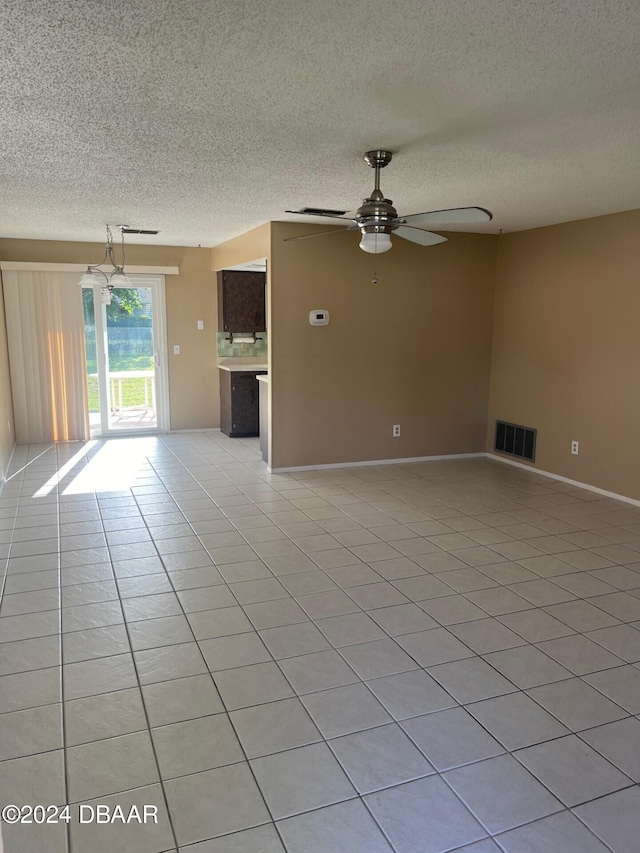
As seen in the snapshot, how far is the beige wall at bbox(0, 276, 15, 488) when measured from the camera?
221 inches

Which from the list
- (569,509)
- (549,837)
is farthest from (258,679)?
(569,509)

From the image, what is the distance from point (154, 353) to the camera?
24.9 feet

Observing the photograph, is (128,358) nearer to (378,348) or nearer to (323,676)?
(378,348)

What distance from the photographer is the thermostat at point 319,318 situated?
5660 mm

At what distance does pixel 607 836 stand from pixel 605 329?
13.5 feet

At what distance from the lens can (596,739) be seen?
7.11 feet

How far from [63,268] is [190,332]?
160 cm

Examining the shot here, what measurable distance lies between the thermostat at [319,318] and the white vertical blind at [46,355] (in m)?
3.03

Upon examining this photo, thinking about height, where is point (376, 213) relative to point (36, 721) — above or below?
above

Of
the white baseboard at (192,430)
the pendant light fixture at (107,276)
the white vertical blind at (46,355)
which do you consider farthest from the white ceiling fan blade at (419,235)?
the white baseboard at (192,430)

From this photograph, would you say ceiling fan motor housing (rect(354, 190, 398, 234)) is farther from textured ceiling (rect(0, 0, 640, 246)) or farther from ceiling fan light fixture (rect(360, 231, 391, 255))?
textured ceiling (rect(0, 0, 640, 246))

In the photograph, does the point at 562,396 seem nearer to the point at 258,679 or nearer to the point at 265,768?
the point at 258,679

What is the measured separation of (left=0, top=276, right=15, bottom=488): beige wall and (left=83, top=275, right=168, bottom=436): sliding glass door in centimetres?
89

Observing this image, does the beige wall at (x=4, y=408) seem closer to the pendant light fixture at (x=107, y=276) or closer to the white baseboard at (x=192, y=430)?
the pendant light fixture at (x=107, y=276)
